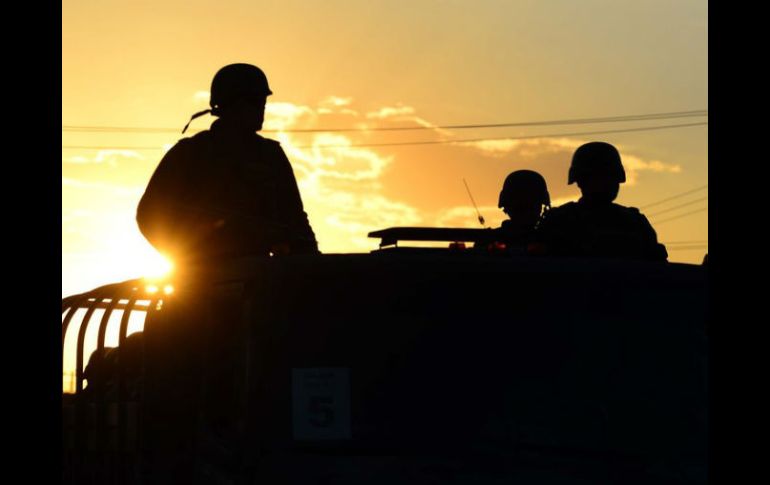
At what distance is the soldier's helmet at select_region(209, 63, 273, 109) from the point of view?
767 cm

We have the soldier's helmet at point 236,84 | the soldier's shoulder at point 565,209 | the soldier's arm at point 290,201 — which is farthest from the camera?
the soldier's helmet at point 236,84

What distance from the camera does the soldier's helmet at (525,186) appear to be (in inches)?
403

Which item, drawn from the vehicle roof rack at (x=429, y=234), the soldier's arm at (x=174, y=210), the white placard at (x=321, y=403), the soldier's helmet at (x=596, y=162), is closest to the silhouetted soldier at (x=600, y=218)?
the soldier's helmet at (x=596, y=162)

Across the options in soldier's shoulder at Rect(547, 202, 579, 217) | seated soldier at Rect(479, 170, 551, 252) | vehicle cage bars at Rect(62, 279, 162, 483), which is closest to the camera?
vehicle cage bars at Rect(62, 279, 162, 483)

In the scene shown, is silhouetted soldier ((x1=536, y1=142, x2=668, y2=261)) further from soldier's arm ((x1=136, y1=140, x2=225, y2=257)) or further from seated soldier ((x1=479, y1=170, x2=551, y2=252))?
seated soldier ((x1=479, y1=170, x2=551, y2=252))

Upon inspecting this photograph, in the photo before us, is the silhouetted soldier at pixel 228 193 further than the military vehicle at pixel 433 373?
Yes

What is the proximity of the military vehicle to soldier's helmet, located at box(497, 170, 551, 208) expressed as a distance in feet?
15.3

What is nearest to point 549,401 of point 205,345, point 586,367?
point 586,367

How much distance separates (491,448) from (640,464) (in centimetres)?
56

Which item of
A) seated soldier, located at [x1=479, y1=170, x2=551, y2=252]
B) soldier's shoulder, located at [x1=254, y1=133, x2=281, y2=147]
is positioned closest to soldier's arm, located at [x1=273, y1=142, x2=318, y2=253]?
soldier's shoulder, located at [x1=254, y1=133, x2=281, y2=147]

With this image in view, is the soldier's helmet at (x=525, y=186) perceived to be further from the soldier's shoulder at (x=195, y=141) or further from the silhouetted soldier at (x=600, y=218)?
the soldier's shoulder at (x=195, y=141)

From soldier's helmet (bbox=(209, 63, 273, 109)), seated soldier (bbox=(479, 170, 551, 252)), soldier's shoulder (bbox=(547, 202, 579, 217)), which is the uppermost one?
soldier's helmet (bbox=(209, 63, 273, 109))
